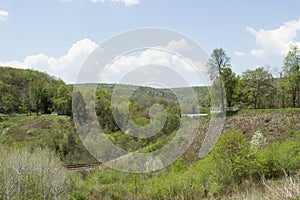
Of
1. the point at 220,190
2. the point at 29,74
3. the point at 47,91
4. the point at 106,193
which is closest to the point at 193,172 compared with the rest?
the point at 220,190

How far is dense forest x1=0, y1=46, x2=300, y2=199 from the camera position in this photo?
35.8 ft

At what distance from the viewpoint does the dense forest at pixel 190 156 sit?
1092cm

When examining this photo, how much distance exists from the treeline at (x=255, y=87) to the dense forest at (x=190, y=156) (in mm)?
108

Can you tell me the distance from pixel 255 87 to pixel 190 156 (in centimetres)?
1581

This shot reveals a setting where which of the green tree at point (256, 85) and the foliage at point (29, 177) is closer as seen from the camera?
the foliage at point (29, 177)

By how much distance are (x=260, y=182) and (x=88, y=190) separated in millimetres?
7483

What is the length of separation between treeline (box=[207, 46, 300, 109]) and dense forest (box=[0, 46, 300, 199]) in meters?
0.11

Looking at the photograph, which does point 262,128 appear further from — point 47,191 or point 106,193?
point 47,191

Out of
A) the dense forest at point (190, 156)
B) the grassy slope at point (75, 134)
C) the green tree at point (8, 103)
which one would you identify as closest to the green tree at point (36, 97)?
the green tree at point (8, 103)

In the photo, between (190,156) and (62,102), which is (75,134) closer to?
(62,102)

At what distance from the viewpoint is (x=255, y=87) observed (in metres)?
35.0

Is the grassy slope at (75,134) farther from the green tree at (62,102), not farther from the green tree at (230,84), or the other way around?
the green tree at (230,84)

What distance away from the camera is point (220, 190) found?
12.2 metres

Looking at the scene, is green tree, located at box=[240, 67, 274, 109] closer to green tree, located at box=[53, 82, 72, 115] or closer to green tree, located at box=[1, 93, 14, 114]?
green tree, located at box=[53, 82, 72, 115]
